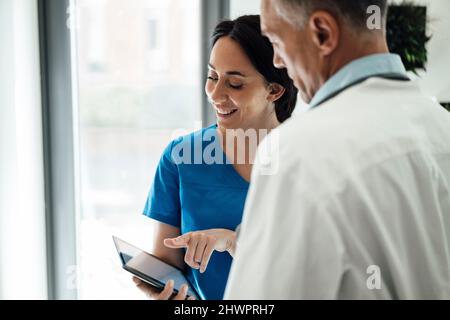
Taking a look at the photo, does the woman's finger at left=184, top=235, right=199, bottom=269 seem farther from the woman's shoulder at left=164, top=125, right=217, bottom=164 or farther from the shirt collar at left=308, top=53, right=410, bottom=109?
the shirt collar at left=308, top=53, right=410, bottom=109

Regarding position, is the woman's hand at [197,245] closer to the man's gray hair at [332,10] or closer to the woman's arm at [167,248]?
the woman's arm at [167,248]

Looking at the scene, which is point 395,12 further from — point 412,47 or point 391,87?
point 391,87

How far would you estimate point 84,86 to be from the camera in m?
1.83

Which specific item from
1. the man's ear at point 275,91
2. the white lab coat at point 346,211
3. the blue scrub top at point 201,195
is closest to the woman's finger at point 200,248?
the blue scrub top at point 201,195

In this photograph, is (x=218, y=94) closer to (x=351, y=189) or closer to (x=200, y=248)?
(x=200, y=248)

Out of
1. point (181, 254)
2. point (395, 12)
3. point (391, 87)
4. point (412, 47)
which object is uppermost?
point (395, 12)

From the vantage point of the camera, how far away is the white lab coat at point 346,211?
478 mm

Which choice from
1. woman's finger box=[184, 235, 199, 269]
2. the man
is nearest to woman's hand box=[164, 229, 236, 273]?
woman's finger box=[184, 235, 199, 269]

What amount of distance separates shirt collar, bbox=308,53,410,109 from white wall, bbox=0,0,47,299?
1.35 meters

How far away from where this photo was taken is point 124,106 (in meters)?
1.82

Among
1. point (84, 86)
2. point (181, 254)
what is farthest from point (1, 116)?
point (181, 254)

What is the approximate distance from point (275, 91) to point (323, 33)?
1.96ft

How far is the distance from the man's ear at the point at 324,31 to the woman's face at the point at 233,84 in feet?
1.79

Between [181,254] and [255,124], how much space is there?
0.37m
